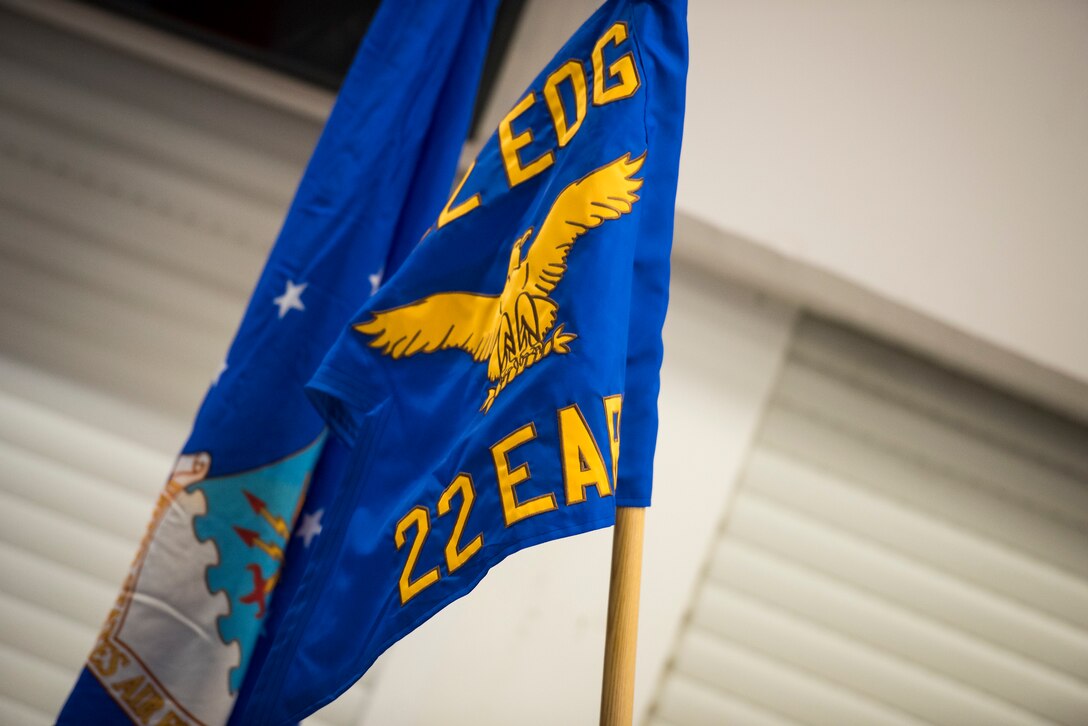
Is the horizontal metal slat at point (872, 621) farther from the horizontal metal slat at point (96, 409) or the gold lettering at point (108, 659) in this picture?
the horizontal metal slat at point (96, 409)

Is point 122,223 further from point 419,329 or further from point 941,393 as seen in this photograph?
point 941,393

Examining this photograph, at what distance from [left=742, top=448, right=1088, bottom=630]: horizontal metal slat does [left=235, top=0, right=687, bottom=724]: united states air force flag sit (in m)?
1.31

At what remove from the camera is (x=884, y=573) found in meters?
2.06

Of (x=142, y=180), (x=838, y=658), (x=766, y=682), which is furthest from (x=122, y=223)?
(x=838, y=658)

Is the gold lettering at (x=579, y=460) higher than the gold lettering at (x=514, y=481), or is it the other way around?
the gold lettering at (x=579, y=460)

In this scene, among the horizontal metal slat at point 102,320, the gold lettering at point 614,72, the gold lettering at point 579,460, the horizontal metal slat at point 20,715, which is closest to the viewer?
the gold lettering at point 579,460

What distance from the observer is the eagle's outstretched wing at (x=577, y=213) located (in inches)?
34.5

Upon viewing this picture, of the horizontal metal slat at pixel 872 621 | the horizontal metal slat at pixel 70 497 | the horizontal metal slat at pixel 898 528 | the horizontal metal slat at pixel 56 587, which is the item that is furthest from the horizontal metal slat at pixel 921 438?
the horizontal metal slat at pixel 56 587

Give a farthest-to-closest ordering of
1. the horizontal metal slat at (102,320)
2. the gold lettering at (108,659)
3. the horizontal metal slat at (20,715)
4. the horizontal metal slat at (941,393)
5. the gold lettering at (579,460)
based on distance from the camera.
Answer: the horizontal metal slat at (941,393) → the horizontal metal slat at (102,320) → the horizontal metal slat at (20,715) → the gold lettering at (108,659) → the gold lettering at (579,460)

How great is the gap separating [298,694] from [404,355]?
50 cm

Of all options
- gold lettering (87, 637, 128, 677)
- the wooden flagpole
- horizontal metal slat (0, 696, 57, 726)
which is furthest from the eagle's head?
horizontal metal slat (0, 696, 57, 726)

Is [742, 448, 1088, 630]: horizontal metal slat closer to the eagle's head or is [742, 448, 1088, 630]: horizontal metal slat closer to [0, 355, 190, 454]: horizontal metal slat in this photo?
the eagle's head

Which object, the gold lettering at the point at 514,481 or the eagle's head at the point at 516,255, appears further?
the eagle's head at the point at 516,255

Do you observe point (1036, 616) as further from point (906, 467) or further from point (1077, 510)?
point (906, 467)
